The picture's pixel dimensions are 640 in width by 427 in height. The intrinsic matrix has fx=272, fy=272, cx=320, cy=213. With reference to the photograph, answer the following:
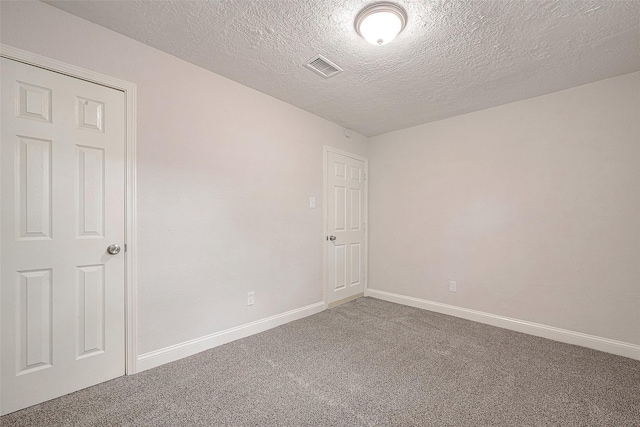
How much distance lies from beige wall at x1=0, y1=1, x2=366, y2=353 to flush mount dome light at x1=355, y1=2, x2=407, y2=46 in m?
1.38

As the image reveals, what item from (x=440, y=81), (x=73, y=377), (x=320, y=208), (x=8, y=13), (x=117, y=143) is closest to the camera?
(x=8, y=13)

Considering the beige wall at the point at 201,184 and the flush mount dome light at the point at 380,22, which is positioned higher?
the flush mount dome light at the point at 380,22

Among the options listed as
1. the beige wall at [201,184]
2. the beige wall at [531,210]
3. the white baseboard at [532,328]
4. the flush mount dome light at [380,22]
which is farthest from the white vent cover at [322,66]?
the white baseboard at [532,328]

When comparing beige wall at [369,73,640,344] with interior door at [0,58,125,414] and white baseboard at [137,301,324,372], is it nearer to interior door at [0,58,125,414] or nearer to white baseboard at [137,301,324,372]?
white baseboard at [137,301,324,372]

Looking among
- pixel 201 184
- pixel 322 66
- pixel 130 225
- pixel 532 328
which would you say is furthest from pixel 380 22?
pixel 532 328

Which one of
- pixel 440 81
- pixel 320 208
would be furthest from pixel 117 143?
pixel 440 81

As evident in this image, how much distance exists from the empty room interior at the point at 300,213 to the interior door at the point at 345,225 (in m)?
0.11

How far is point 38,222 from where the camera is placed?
1683 mm

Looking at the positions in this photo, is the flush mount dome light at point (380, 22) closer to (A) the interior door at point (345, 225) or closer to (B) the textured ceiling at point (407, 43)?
(B) the textured ceiling at point (407, 43)

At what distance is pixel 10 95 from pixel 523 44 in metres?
3.35

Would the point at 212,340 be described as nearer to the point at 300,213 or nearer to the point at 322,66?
the point at 300,213

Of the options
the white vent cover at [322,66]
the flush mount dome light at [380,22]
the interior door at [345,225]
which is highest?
the white vent cover at [322,66]

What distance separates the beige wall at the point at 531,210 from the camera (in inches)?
95.2

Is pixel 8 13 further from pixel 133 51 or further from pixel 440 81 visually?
pixel 440 81
